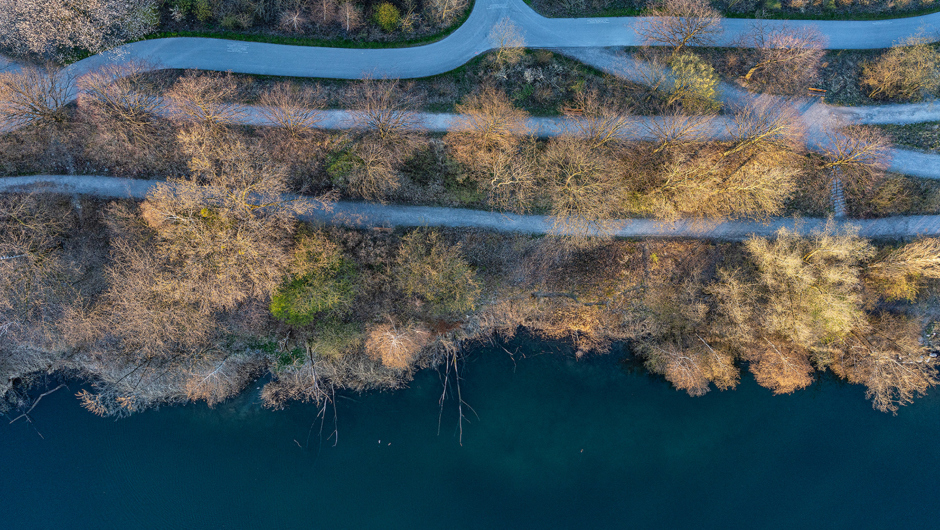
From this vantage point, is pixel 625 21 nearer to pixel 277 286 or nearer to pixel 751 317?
pixel 751 317

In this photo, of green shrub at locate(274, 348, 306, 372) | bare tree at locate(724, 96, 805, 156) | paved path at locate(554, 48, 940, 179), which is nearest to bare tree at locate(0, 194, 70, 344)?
green shrub at locate(274, 348, 306, 372)

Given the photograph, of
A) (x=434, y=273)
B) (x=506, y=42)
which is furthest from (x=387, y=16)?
(x=434, y=273)

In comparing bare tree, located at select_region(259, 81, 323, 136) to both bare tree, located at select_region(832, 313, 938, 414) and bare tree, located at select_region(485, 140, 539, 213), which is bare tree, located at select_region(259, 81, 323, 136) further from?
bare tree, located at select_region(832, 313, 938, 414)

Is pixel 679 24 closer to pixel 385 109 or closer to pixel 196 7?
pixel 385 109

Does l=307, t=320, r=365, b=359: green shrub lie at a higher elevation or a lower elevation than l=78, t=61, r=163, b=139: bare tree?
lower

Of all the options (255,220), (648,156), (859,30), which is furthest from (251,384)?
(859,30)

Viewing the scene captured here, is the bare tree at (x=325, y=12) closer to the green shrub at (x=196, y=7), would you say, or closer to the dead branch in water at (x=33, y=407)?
the green shrub at (x=196, y=7)
